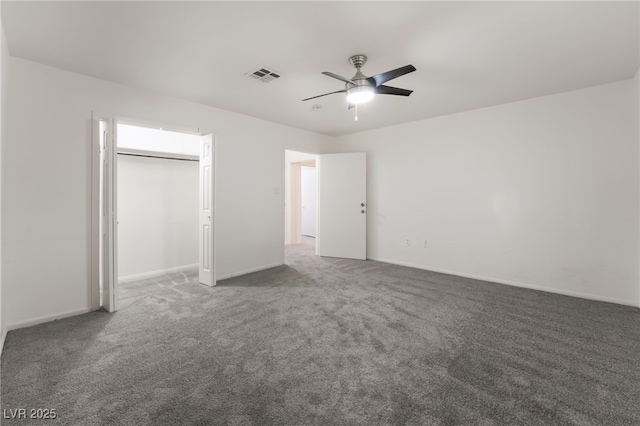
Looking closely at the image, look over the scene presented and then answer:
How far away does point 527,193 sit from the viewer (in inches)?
152

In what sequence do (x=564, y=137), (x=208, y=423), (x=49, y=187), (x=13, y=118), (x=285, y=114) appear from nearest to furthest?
(x=208, y=423) → (x=13, y=118) → (x=49, y=187) → (x=564, y=137) → (x=285, y=114)

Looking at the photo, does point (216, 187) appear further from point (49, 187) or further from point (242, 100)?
point (49, 187)

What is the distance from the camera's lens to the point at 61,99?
112 inches

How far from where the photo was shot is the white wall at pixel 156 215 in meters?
4.10

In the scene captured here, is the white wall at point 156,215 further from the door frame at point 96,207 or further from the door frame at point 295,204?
the door frame at point 295,204

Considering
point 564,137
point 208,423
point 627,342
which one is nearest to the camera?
point 208,423

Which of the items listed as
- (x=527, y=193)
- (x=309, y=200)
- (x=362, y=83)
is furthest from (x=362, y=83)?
(x=309, y=200)

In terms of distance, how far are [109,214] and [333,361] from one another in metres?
2.74

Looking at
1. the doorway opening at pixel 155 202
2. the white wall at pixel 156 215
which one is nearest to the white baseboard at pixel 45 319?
the doorway opening at pixel 155 202

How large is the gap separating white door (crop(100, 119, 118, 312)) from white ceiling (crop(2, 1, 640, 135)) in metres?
0.68

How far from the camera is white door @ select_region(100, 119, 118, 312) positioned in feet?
9.86

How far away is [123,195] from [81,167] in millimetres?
1174

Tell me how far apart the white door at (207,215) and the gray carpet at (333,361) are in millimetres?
483

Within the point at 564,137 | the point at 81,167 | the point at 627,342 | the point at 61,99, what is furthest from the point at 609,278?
the point at 61,99
